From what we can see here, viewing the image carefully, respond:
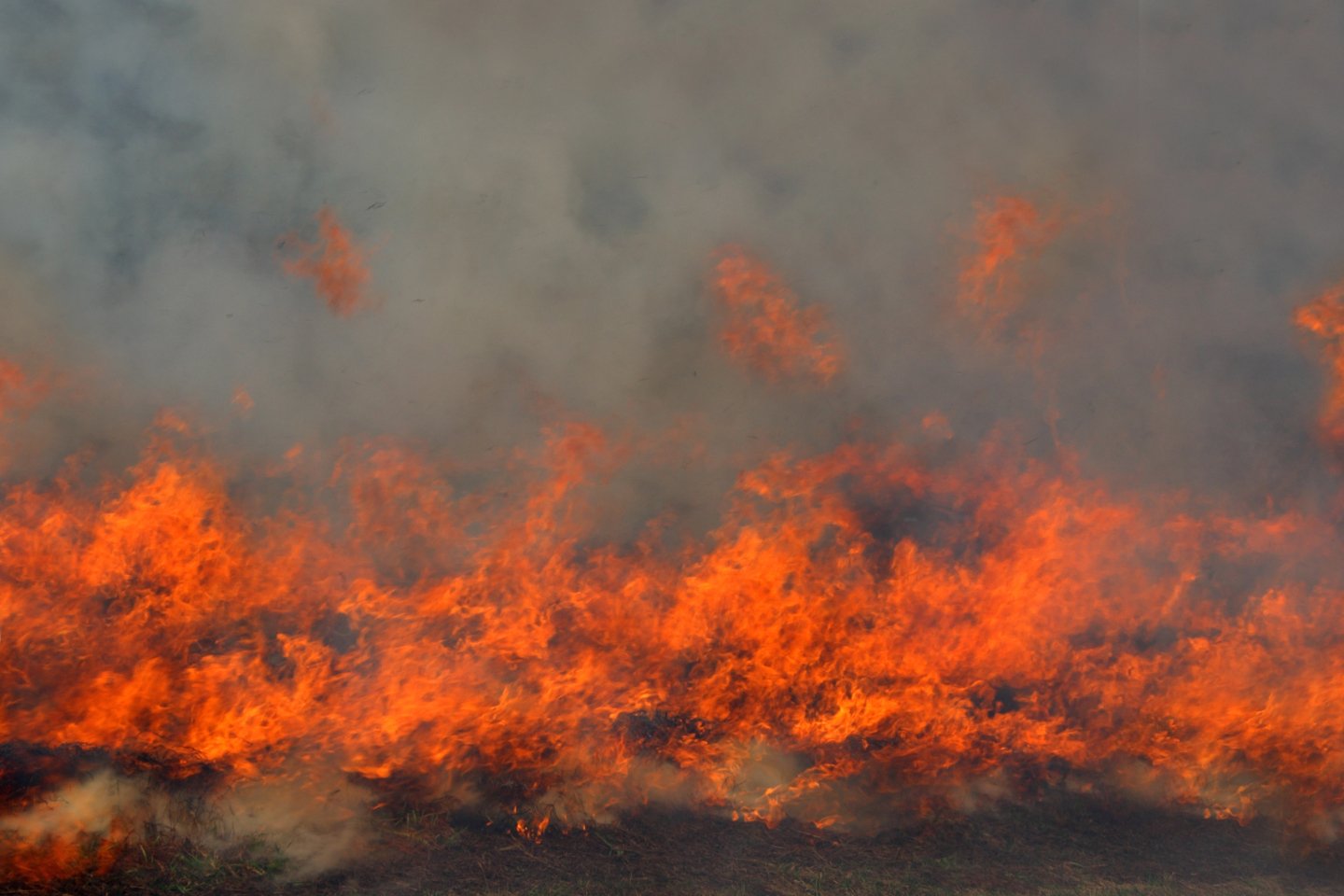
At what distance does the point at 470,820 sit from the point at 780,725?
183cm

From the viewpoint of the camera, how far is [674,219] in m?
6.21

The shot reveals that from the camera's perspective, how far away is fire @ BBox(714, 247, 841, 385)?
6.16m

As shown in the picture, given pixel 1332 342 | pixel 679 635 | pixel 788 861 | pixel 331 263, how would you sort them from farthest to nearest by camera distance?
pixel 1332 342 → pixel 331 263 → pixel 679 635 → pixel 788 861

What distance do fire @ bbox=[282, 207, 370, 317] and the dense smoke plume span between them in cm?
5

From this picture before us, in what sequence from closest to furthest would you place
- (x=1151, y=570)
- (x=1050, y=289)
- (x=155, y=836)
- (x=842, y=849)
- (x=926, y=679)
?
(x=155, y=836) < (x=842, y=849) < (x=926, y=679) < (x=1151, y=570) < (x=1050, y=289)

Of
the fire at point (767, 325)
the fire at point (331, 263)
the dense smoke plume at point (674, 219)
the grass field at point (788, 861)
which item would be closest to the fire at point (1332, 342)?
the dense smoke plume at point (674, 219)

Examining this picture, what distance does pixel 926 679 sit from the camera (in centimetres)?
540

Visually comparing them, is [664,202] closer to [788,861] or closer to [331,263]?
[331,263]

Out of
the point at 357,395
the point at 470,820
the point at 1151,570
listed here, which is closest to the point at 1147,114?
the point at 1151,570

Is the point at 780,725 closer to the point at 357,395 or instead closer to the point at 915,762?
the point at 915,762

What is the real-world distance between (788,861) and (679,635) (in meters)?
1.38

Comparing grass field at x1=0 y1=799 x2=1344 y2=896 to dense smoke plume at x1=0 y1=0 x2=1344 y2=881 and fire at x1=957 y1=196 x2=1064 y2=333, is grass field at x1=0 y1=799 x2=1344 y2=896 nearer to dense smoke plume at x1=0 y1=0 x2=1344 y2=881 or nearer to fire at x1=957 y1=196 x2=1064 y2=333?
dense smoke plume at x1=0 y1=0 x2=1344 y2=881

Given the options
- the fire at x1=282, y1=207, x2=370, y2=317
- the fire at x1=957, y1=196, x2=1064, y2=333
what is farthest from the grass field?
the fire at x1=282, y1=207, x2=370, y2=317

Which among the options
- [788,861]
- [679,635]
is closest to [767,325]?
[679,635]
